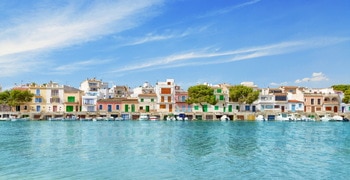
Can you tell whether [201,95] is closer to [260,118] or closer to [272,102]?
[260,118]

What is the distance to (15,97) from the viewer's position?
3445 inches

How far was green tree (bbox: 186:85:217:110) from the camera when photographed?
287ft

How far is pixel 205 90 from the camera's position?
288 feet

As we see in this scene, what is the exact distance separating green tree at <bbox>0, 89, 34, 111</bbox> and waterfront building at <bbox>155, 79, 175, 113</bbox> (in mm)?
28807

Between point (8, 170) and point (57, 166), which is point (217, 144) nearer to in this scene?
point (57, 166)

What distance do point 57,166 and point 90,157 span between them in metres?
3.68

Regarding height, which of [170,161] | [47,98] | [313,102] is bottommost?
[170,161]

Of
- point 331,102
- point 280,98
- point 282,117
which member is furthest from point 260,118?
point 331,102

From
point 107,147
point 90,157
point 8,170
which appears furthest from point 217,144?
point 8,170

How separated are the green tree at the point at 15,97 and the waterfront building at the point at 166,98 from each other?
28.8 metres

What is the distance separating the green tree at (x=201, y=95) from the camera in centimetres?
8750

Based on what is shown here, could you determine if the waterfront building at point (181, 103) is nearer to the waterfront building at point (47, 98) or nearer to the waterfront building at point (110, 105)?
the waterfront building at point (110, 105)

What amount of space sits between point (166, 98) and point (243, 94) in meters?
17.5

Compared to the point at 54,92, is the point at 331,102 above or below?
below
